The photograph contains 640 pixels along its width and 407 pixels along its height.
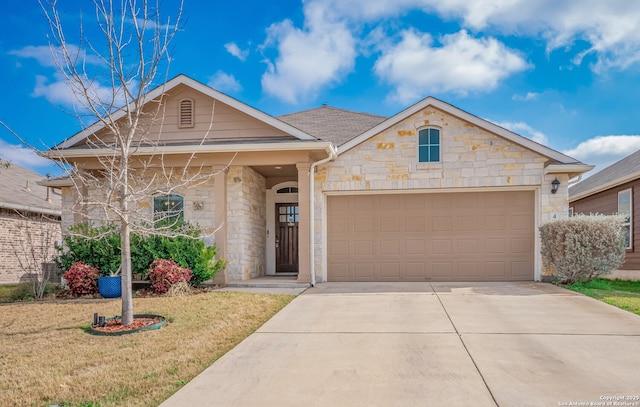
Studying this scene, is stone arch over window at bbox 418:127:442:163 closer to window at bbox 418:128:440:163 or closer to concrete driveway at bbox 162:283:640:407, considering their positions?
window at bbox 418:128:440:163

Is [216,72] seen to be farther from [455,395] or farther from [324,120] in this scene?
[455,395]

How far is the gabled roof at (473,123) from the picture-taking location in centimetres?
1021

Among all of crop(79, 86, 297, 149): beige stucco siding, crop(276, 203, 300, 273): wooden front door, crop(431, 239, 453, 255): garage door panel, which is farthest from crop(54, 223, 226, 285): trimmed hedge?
crop(431, 239, 453, 255): garage door panel

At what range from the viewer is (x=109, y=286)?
9.01 m

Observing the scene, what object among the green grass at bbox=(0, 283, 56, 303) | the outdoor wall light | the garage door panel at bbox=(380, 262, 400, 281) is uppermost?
the outdoor wall light

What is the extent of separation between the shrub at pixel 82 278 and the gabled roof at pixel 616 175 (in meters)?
13.6

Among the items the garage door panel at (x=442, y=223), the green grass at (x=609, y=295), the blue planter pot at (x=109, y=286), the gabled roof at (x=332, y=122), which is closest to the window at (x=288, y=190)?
the gabled roof at (x=332, y=122)

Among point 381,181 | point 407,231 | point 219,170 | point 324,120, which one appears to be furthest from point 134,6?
point 324,120

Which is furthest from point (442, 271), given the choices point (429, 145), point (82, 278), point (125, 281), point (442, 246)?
point (82, 278)

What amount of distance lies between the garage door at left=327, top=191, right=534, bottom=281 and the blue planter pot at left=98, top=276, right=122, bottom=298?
15.2ft

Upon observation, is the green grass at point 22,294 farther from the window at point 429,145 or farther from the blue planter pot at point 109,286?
the window at point 429,145

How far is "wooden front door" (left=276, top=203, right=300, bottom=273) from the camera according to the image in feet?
42.3

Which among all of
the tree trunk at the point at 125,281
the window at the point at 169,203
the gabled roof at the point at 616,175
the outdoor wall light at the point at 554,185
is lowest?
the tree trunk at the point at 125,281

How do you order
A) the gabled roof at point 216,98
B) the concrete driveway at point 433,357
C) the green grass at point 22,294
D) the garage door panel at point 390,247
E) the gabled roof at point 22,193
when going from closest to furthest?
the concrete driveway at point 433,357, the green grass at point 22,294, the gabled roof at point 216,98, the garage door panel at point 390,247, the gabled roof at point 22,193
